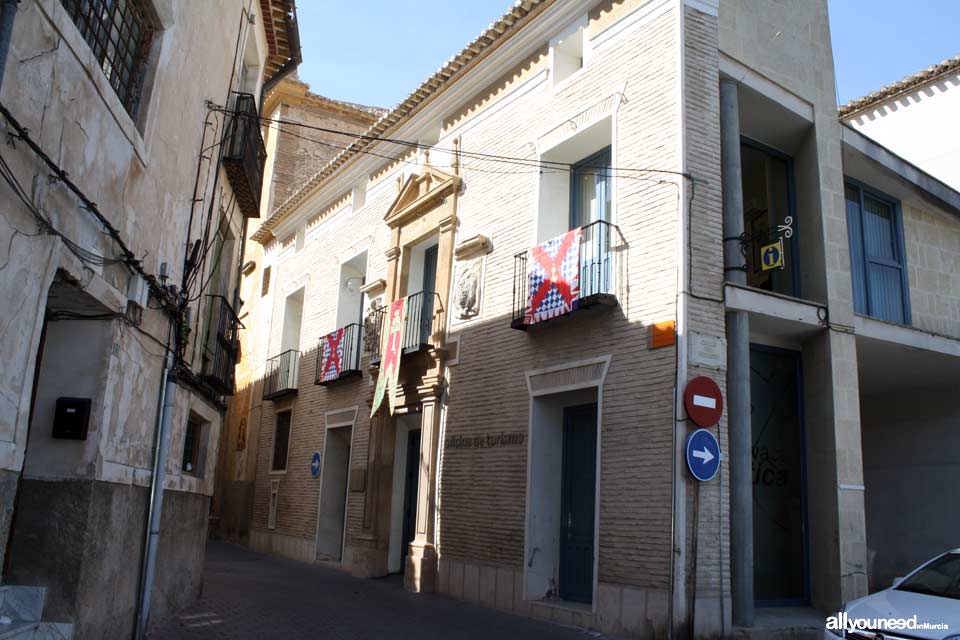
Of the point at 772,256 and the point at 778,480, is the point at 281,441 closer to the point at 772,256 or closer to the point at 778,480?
the point at 778,480

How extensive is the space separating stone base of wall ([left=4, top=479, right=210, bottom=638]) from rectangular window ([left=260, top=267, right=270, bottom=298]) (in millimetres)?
14679

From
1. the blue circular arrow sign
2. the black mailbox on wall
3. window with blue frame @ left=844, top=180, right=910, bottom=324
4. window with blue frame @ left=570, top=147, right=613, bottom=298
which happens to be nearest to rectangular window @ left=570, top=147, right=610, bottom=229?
window with blue frame @ left=570, top=147, right=613, bottom=298

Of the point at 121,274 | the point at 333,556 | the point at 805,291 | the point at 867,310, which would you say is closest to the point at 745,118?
the point at 805,291

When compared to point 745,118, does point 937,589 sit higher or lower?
lower

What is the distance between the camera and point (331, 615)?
9.76 meters

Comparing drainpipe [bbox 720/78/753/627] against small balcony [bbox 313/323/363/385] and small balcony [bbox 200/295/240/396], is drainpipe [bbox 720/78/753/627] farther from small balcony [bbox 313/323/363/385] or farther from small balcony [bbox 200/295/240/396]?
small balcony [bbox 313/323/363/385]

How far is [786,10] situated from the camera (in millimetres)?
10844

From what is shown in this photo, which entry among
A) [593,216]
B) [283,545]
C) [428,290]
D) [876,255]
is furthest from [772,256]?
[283,545]

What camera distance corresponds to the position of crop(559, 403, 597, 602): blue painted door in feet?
33.1

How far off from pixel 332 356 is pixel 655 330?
29.4ft

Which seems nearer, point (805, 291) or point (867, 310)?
point (805, 291)

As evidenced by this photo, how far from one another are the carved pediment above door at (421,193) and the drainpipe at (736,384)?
4.80 meters

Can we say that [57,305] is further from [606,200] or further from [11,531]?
[606,200]

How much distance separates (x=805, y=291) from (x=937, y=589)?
4647mm
